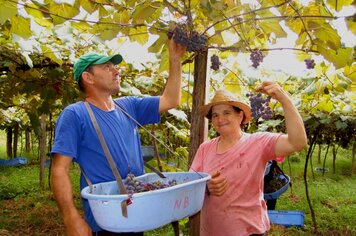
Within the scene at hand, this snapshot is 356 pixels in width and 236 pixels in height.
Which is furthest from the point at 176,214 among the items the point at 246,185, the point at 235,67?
the point at 235,67

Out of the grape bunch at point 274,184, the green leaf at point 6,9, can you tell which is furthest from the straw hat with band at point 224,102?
the grape bunch at point 274,184

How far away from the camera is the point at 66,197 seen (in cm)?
168

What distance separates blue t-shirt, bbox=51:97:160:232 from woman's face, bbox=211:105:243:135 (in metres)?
0.48

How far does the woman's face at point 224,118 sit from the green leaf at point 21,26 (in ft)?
3.44

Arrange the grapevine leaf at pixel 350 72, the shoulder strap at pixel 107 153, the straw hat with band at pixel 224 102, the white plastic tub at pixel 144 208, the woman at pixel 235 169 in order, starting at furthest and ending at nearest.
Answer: the grapevine leaf at pixel 350 72 < the straw hat with band at pixel 224 102 < the woman at pixel 235 169 < the shoulder strap at pixel 107 153 < the white plastic tub at pixel 144 208

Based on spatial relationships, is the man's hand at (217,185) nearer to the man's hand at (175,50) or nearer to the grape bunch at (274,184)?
the man's hand at (175,50)

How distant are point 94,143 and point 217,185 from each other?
2.13 feet

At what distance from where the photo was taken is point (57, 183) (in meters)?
1.68

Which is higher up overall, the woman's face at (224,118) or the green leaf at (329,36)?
the green leaf at (329,36)

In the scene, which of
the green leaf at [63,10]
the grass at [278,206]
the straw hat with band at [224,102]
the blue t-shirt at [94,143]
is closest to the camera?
the green leaf at [63,10]

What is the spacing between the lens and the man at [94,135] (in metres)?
1.69

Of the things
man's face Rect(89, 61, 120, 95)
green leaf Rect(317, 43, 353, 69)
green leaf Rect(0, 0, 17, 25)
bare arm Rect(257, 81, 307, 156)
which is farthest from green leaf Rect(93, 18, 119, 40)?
green leaf Rect(317, 43, 353, 69)

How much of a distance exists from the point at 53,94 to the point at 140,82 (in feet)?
3.99

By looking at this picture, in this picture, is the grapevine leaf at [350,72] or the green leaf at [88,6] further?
the grapevine leaf at [350,72]
